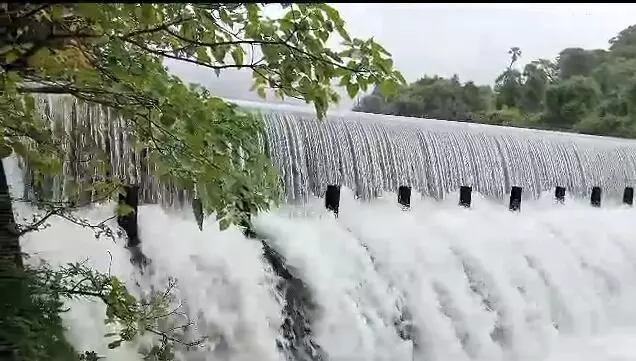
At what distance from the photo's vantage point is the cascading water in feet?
16.4

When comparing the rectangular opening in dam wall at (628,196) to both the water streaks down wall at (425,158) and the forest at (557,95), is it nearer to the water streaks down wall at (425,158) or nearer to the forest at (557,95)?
the water streaks down wall at (425,158)

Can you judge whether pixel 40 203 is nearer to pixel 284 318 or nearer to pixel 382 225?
pixel 284 318

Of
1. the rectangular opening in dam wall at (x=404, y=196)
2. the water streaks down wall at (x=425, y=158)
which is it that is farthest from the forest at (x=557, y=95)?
the rectangular opening in dam wall at (x=404, y=196)

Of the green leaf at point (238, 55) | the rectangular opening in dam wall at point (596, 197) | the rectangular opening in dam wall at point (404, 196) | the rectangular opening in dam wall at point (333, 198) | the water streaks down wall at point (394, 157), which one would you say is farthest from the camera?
the rectangular opening in dam wall at point (596, 197)

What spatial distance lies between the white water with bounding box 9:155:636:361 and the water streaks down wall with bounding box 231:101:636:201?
574 mm

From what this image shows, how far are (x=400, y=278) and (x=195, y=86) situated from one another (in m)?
4.29

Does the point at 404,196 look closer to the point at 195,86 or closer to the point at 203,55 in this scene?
the point at 195,86

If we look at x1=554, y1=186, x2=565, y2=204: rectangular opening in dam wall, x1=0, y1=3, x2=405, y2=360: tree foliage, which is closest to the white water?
x1=0, y1=3, x2=405, y2=360: tree foliage

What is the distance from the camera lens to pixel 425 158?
32.8 feet

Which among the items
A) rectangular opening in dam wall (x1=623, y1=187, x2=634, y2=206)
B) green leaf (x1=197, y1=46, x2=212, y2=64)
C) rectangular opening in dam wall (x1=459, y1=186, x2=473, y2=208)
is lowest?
rectangular opening in dam wall (x1=623, y1=187, x2=634, y2=206)

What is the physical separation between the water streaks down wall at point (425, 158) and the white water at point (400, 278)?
22.6 inches

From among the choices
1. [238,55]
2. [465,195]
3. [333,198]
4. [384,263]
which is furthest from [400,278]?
[238,55]

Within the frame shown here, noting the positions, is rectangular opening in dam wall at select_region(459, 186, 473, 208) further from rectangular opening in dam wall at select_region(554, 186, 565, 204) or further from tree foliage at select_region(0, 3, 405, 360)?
tree foliage at select_region(0, 3, 405, 360)

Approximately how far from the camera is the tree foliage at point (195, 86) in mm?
1825
